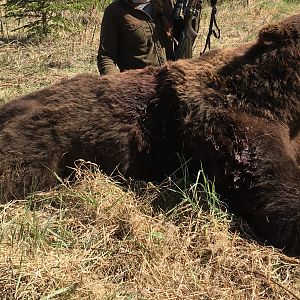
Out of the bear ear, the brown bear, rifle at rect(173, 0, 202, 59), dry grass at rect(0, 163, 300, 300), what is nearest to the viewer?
dry grass at rect(0, 163, 300, 300)

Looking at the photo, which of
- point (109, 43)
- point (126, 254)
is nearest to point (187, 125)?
point (126, 254)

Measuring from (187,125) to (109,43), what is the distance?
2.30m

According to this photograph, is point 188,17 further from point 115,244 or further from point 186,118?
point 115,244

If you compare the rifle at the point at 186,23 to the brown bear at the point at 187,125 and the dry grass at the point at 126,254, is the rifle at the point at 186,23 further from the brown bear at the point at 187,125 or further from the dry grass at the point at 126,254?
the dry grass at the point at 126,254

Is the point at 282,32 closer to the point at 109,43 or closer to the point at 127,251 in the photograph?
the point at 127,251

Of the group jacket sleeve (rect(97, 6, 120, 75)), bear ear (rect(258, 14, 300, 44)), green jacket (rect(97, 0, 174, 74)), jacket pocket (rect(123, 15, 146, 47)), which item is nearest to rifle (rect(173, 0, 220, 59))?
green jacket (rect(97, 0, 174, 74))

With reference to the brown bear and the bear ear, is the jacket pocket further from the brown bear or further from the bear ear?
the bear ear

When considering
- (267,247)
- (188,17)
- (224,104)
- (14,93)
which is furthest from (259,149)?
(14,93)

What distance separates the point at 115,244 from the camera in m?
2.98

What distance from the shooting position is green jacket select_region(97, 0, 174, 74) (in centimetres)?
525

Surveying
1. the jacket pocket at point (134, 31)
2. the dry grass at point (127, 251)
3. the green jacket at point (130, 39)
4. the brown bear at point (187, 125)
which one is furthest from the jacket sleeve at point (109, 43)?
the dry grass at point (127, 251)

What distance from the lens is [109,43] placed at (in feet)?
17.6

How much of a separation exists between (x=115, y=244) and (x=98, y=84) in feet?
4.56

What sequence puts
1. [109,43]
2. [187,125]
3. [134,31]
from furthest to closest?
[109,43] < [134,31] < [187,125]
